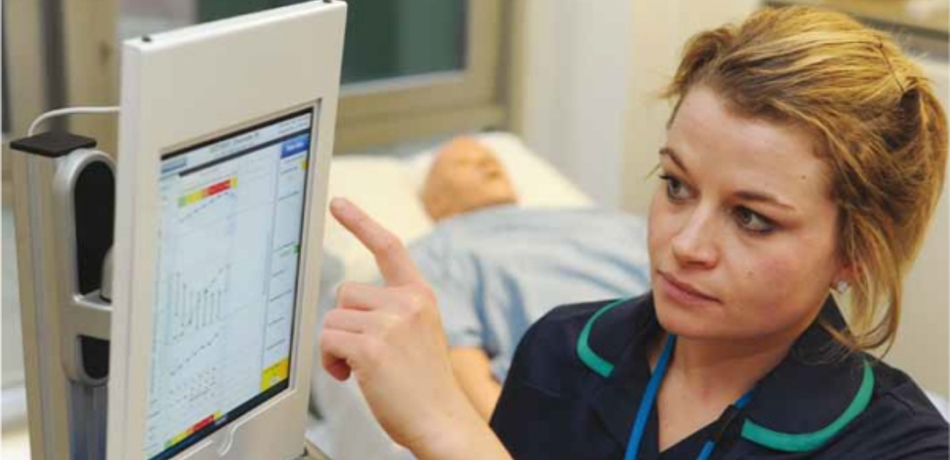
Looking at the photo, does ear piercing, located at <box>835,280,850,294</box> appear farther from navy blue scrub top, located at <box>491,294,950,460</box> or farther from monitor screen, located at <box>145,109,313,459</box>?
monitor screen, located at <box>145,109,313,459</box>

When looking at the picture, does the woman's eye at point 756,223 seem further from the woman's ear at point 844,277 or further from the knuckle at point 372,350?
the knuckle at point 372,350

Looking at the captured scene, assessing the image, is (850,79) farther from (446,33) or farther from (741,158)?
(446,33)

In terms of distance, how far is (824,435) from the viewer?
1.11m

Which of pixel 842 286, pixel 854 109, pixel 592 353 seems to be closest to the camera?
pixel 854 109

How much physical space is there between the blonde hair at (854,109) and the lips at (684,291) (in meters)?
0.13

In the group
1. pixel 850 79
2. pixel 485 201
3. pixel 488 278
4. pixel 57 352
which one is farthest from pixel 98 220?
pixel 485 201

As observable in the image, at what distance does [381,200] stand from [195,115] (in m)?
1.75

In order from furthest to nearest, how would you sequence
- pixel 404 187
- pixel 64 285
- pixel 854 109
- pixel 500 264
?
1. pixel 404 187
2. pixel 500 264
3. pixel 854 109
4. pixel 64 285

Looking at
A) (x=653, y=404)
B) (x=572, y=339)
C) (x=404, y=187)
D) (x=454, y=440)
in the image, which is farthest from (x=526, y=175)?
(x=454, y=440)

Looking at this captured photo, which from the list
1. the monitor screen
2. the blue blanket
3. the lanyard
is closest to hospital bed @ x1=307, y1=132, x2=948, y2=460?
the blue blanket

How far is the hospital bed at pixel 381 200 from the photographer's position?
2008mm

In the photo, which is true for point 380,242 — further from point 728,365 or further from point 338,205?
point 728,365

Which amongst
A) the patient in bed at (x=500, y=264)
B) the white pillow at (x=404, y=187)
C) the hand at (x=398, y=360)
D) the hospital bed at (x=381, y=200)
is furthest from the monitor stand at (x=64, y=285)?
the white pillow at (x=404, y=187)

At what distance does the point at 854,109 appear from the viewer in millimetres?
1042
